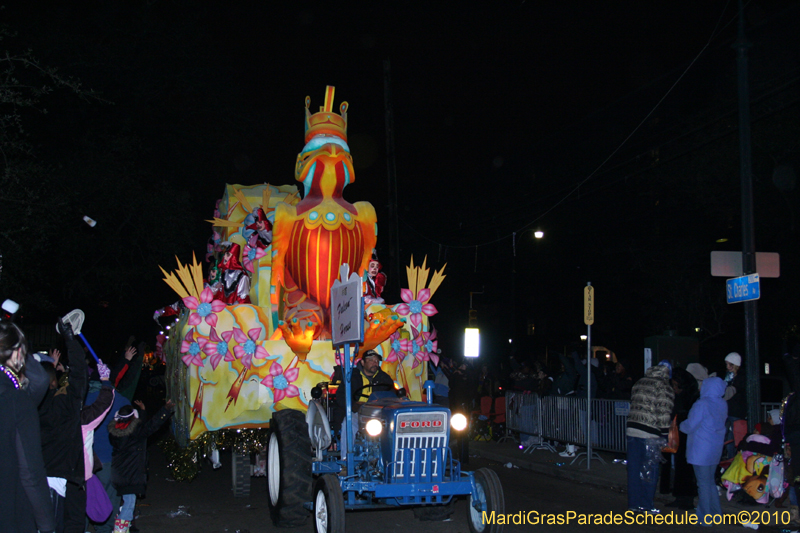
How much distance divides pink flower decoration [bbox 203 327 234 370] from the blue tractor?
5.42 ft

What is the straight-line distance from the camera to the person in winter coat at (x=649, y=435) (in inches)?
324

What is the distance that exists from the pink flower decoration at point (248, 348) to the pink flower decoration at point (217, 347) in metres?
0.09

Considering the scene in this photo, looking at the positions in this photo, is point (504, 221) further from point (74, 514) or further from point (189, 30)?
point (74, 514)

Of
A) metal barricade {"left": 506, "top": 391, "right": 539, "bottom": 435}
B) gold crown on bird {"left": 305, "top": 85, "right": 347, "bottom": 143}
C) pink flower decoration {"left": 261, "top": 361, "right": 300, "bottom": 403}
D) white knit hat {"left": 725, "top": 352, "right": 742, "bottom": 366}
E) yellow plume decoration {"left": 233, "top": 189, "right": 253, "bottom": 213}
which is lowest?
metal barricade {"left": 506, "top": 391, "right": 539, "bottom": 435}

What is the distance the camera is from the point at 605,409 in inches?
482

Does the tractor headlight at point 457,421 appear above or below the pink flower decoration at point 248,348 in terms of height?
below

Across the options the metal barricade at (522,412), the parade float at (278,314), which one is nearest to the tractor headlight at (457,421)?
the parade float at (278,314)

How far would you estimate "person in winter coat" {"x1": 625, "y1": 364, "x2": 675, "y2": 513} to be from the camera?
8.22 m

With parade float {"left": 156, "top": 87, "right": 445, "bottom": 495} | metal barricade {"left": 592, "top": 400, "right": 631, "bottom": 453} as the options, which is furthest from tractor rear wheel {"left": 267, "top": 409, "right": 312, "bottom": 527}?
metal barricade {"left": 592, "top": 400, "right": 631, "bottom": 453}

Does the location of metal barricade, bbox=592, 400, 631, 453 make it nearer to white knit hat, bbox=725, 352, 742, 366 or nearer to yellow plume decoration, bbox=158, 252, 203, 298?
white knit hat, bbox=725, 352, 742, 366

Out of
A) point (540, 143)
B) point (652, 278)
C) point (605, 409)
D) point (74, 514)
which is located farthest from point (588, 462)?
point (540, 143)

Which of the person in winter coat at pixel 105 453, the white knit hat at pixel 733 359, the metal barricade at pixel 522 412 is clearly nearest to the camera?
the person in winter coat at pixel 105 453

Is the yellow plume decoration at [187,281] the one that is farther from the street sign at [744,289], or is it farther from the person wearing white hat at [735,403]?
the person wearing white hat at [735,403]

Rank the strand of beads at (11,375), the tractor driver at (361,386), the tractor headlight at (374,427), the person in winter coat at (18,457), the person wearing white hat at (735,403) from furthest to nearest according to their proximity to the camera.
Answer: the person wearing white hat at (735,403)
the tractor driver at (361,386)
the tractor headlight at (374,427)
the strand of beads at (11,375)
the person in winter coat at (18,457)
